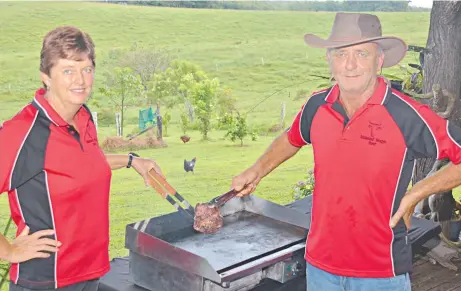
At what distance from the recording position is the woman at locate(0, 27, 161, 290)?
1.82 m

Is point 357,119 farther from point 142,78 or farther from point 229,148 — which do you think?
point 229,148

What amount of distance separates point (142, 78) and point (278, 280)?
10.7 feet

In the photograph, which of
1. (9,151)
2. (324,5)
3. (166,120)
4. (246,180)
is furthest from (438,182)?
(166,120)

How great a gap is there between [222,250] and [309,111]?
710 millimetres

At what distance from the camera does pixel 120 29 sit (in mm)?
5109

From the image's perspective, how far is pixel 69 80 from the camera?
1.88 metres

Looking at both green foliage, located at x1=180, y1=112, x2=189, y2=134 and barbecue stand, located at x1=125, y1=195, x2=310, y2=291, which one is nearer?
barbecue stand, located at x1=125, y1=195, x2=310, y2=291

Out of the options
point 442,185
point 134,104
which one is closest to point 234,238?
point 442,185

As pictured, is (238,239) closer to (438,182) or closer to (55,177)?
(438,182)

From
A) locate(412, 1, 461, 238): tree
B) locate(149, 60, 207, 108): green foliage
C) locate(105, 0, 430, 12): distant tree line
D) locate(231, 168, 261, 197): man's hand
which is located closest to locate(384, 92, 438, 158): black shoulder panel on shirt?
locate(231, 168, 261, 197): man's hand

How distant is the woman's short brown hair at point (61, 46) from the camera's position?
1858mm

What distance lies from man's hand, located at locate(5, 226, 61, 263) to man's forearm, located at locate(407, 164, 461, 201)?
1229 millimetres

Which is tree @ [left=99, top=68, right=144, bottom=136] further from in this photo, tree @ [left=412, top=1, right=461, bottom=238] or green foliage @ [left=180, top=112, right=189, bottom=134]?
tree @ [left=412, top=1, right=461, bottom=238]

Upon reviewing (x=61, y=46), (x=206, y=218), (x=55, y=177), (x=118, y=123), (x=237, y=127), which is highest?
(x=61, y=46)
